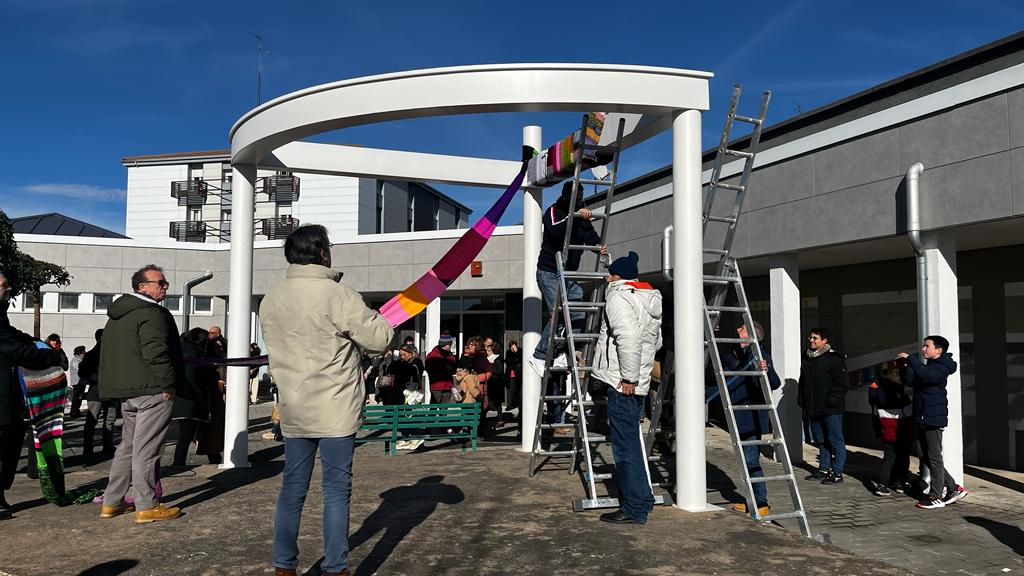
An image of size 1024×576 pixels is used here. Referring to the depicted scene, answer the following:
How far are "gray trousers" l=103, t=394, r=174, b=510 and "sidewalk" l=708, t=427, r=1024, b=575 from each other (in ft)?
15.4

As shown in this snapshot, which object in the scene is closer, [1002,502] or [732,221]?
[732,221]

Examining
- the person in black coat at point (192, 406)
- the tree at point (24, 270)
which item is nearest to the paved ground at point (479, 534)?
the person in black coat at point (192, 406)

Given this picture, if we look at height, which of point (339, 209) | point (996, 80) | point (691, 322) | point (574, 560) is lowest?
point (574, 560)

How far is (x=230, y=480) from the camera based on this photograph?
685cm

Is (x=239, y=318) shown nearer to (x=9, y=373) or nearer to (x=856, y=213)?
(x=9, y=373)

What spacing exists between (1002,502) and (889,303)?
390 cm

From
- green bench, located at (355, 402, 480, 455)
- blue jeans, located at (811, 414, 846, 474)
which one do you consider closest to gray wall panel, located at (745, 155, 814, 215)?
blue jeans, located at (811, 414, 846, 474)

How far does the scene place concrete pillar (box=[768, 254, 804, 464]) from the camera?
10.1 metres

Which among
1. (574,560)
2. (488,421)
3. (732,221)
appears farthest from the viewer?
(488,421)

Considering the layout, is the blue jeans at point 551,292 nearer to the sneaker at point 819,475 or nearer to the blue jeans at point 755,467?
the blue jeans at point 755,467

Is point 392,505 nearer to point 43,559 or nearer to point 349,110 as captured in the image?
point 43,559

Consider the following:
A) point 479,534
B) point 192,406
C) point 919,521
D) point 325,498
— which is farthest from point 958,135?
point 192,406

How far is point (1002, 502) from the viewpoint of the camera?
24.8 feet

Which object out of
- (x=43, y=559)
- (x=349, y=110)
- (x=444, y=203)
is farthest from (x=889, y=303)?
(x=444, y=203)
